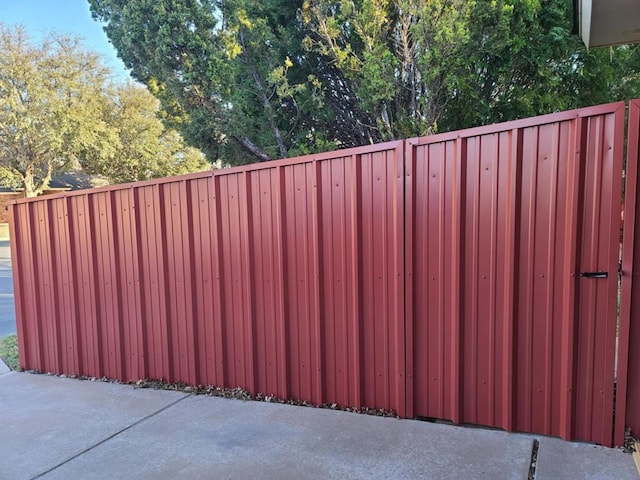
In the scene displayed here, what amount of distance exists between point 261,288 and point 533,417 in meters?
2.23

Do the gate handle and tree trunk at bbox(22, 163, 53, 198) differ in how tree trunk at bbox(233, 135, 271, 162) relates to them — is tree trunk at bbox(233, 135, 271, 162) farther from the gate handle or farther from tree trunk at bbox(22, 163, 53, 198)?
tree trunk at bbox(22, 163, 53, 198)

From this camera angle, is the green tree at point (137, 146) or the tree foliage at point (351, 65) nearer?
the tree foliage at point (351, 65)

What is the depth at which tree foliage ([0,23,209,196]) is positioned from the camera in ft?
64.7

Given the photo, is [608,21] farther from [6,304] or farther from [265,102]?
[6,304]

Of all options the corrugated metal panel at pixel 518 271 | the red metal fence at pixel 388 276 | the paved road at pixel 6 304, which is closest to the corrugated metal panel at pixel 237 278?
the red metal fence at pixel 388 276

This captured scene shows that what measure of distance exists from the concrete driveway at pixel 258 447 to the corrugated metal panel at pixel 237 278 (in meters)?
0.35

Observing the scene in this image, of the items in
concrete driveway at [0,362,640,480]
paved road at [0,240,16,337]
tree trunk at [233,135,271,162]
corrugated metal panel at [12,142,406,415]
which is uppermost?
tree trunk at [233,135,271,162]

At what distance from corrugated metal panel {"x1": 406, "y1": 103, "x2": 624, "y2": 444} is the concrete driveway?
0.80 ft

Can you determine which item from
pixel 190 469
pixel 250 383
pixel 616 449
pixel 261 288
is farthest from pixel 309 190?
pixel 616 449

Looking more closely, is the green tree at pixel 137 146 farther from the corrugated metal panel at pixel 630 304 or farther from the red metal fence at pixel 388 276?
the corrugated metal panel at pixel 630 304

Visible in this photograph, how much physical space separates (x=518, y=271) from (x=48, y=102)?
2317cm

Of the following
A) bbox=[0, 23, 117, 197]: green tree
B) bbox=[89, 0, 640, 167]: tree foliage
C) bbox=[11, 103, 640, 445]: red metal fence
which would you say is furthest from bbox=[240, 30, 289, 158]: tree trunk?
bbox=[0, 23, 117, 197]: green tree

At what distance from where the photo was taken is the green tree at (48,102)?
19594 mm

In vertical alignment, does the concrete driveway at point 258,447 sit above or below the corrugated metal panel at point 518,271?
below
